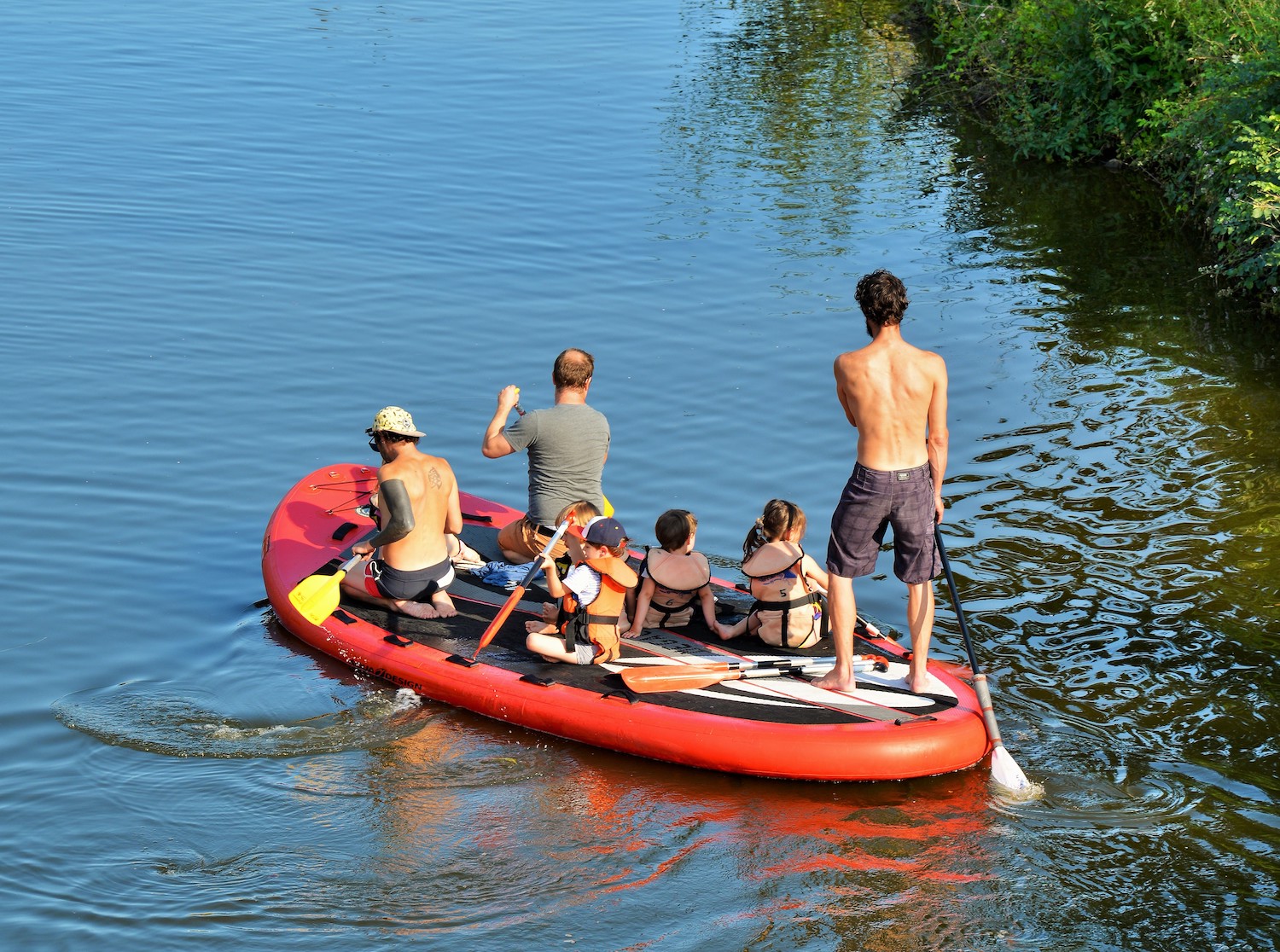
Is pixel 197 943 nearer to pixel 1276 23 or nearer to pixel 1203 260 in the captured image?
pixel 1276 23

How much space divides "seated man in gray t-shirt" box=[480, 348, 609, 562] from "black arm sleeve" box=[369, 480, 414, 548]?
0.52 metres

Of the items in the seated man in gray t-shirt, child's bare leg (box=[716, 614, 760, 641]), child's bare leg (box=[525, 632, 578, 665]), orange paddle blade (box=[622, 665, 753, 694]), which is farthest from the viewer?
the seated man in gray t-shirt

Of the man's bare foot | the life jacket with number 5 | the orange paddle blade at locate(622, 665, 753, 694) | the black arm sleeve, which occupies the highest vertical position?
the black arm sleeve

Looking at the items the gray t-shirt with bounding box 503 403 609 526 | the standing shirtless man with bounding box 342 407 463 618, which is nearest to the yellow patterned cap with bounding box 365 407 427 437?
the standing shirtless man with bounding box 342 407 463 618

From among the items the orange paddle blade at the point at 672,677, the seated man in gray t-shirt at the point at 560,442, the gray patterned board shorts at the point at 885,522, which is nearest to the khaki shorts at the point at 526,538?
the seated man in gray t-shirt at the point at 560,442

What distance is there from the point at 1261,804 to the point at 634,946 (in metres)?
2.98

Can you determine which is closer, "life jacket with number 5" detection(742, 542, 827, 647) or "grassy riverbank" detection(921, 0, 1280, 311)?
"life jacket with number 5" detection(742, 542, 827, 647)

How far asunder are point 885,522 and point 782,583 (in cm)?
85

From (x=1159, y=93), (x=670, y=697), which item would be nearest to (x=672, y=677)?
(x=670, y=697)

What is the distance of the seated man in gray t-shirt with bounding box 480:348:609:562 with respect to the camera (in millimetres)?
8102

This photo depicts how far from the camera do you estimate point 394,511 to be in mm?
7934

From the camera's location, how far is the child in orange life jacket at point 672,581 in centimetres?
777

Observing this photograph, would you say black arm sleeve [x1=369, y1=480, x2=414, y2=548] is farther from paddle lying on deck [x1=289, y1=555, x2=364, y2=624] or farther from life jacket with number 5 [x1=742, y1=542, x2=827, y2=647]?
life jacket with number 5 [x1=742, y1=542, x2=827, y2=647]

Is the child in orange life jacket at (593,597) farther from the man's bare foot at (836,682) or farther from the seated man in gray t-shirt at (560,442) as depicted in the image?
the man's bare foot at (836,682)
